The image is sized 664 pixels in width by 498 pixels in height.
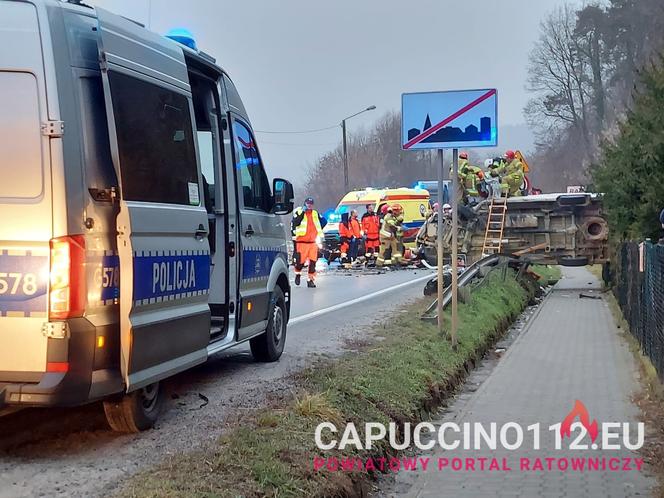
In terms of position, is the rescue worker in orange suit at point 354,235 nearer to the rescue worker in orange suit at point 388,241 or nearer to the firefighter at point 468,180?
the rescue worker in orange suit at point 388,241

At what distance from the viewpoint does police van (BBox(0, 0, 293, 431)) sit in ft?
15.1

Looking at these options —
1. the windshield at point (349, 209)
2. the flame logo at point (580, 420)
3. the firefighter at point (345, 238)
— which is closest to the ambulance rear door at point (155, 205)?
the flame logo at point (580, 420)

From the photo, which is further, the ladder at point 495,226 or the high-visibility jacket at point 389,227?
the high-visibility jacket at point 389,227

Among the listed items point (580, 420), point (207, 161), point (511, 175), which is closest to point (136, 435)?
point (207, 161)

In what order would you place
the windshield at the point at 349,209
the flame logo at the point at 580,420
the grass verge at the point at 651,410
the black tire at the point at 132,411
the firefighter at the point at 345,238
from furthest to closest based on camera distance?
the windshield at the point at 349,209, the firefighter at the point at 345,238, the flame logo at the point at 580,420, the grass verge at the point at 651,410, the black tire at the point at 132,411

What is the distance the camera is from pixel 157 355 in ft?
17.6

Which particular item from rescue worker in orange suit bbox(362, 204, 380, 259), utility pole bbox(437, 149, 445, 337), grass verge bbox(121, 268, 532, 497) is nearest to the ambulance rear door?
grass verge bbox(121, 268, 532, 497)

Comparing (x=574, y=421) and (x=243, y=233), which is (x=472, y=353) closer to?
(x=574, y=421)

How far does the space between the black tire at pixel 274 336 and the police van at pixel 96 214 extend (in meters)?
2.04

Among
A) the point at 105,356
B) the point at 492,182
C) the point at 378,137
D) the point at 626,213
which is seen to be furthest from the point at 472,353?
the point at 378,137

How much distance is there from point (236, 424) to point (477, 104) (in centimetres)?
462

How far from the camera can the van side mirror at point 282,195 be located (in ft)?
27.0

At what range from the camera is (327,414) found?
5820 mm

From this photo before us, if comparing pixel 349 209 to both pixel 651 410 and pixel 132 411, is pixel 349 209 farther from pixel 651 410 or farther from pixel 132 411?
pixel 132 411
